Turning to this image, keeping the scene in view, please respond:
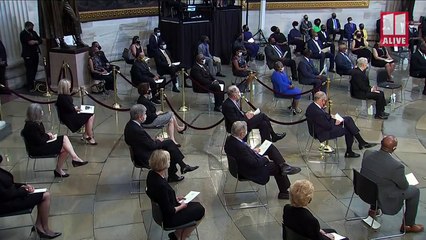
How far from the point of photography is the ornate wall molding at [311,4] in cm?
1925

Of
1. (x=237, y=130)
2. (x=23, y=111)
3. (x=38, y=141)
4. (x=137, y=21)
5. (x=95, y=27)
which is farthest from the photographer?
(x=137, y=21)

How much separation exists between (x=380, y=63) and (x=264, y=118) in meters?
6.31

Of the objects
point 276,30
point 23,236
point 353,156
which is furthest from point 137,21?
point 23,236

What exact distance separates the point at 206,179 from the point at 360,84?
4708 mm

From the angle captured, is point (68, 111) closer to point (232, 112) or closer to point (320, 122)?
point (232, 112)

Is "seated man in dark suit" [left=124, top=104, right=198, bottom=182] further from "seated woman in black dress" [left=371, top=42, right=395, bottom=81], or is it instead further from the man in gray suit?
"seated woman in black dress" [left=371, top=42, right=395, bottom=81]

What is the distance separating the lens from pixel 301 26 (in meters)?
18.3

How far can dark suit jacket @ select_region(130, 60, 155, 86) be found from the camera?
10.7 metres

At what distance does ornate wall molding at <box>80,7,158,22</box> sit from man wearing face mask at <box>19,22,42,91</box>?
3.39 meters

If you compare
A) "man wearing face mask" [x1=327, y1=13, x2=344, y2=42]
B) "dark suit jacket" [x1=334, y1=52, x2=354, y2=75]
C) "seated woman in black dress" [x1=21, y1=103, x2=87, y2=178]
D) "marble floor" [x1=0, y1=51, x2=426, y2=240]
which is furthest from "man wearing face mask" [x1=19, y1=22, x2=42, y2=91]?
"man wearing face mask" [x1=327, y1=13, x2=344, y2=42]

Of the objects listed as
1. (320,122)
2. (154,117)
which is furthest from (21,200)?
(320,122)

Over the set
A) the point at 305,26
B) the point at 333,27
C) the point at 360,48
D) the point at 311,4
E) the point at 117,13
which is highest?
the point at 311,4

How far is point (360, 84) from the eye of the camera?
10.1 meters

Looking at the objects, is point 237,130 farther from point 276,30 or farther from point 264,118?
point 276,30
